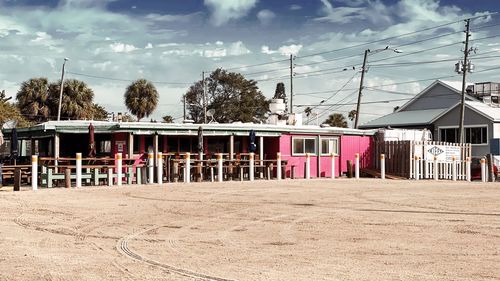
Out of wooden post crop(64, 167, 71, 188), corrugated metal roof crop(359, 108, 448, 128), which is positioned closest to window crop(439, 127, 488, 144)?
corrugated metal roof crop(359, 108, 448, 128)

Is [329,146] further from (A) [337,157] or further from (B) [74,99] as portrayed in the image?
(B) [74,99]

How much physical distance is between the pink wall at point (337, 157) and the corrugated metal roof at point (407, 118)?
14.5 m

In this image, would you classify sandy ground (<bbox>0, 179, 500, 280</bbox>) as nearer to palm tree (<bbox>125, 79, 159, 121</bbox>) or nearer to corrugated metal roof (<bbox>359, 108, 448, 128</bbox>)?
corrugated metal roof (<bbox>359, 108, 448, 128</bbox>)

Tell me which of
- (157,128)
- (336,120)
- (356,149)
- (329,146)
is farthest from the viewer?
(336,120)

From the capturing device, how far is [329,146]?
3344 cm

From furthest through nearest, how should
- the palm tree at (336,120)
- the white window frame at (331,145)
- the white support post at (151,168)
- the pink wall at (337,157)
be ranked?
the palm tree at (336,120) < the white window frame at (331,145) < the pink wall at (337,157) < the white support post at (151,168)

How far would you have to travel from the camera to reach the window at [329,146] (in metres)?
33.2

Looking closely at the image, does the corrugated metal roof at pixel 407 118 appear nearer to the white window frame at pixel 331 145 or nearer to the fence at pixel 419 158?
the fence at pixel 419 158

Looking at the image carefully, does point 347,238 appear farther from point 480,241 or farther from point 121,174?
point 121,174

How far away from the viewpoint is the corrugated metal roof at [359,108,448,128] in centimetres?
4881

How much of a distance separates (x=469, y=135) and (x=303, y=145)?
1887 cm

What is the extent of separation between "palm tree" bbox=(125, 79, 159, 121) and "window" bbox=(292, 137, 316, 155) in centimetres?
2435

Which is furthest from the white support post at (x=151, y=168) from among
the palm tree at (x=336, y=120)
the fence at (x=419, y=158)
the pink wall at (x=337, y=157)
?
the palm tree at (x=336, y=120)

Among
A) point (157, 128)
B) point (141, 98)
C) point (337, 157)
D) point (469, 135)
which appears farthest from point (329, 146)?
point (141, 98)
